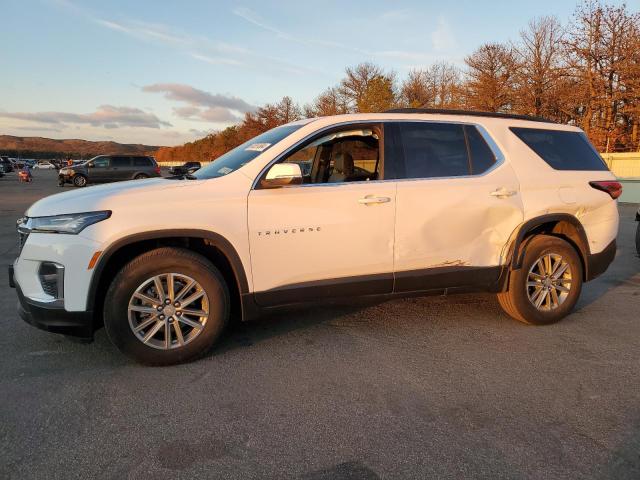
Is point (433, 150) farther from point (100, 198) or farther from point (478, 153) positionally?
point (100, 198)

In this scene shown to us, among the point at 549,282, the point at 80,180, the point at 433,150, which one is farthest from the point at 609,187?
the point at 80,180

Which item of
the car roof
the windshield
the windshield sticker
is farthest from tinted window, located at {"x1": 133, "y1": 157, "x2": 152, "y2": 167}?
the car roof

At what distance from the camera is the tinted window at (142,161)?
27253 mm

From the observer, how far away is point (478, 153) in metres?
4.31

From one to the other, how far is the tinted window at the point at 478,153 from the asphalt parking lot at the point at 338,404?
4.81 ft

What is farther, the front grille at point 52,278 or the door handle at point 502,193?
the door handle at point 502,193

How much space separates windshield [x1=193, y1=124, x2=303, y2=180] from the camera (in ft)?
12.7

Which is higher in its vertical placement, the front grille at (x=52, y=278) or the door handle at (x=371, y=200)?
the door handle at (x=371, y=200)

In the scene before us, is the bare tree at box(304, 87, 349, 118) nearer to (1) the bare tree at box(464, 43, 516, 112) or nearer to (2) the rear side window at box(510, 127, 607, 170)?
(1) the bare tree at box(464, 43, 516, 112)

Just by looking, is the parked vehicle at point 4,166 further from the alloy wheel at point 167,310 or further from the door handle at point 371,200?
the door handle at point 371,200

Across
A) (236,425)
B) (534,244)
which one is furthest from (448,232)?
(236,425)

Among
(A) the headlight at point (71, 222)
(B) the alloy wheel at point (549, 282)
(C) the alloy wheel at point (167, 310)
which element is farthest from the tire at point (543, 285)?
(A) the headlight at point (71, 222)

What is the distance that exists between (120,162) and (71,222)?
2629 cm

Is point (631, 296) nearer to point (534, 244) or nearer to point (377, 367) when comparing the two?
point (534, 244)
